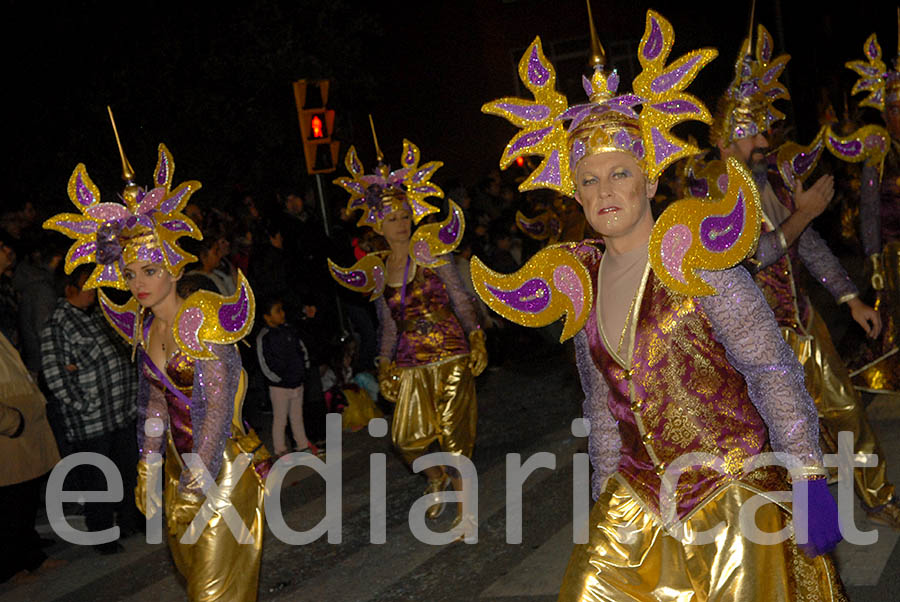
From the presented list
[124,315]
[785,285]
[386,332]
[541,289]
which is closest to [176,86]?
[386,332]

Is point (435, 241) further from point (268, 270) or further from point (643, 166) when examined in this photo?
point (643, 166)

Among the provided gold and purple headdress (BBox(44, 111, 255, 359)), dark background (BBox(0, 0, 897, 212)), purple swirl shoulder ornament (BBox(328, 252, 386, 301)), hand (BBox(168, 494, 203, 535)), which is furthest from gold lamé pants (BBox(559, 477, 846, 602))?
dark background (BBox(0, 0, 897, 212))

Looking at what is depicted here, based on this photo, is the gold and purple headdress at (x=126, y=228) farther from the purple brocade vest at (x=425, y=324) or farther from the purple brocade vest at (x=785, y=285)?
the purple brocade vest at (x=785, y=285)

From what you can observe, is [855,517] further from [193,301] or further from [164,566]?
[164,566]

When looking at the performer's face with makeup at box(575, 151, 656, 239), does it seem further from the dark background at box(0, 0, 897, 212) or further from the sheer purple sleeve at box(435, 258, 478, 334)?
the dark background at box(0, 0, 897, 212)

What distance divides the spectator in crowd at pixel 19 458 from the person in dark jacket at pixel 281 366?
235cm

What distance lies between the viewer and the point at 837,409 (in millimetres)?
6020

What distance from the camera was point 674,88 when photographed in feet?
12.0

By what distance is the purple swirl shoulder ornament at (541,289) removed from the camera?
3855mm

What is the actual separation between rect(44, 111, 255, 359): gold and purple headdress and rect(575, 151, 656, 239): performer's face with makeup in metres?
2.00

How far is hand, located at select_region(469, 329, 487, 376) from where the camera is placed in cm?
762

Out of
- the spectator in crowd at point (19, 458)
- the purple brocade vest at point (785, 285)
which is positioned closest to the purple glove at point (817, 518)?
the purple brocade vest at point (785, 285)

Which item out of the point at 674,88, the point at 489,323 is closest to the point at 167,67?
the point at 489,323

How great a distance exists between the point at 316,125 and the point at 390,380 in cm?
553
